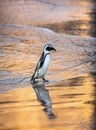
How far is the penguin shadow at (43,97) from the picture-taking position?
8.16 meters

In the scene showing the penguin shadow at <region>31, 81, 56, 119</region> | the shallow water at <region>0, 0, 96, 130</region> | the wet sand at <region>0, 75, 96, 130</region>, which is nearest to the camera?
the wet sand at <region>0, 75, 96, 130</region>

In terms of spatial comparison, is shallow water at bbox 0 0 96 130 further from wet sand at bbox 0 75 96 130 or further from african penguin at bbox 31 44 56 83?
african penguin at bbox 31 44 56 83

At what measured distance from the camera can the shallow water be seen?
7.85 metres

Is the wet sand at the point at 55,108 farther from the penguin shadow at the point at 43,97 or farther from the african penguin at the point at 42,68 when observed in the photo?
the african penguin at the point at 42,68

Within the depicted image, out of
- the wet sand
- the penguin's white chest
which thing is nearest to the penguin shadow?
the wet sand

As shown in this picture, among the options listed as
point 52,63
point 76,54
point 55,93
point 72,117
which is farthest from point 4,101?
point 76,54

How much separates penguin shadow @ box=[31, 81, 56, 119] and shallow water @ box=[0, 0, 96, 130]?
63 mm

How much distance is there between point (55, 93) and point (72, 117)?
1.58 metres

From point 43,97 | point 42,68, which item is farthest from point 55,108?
point 42,68

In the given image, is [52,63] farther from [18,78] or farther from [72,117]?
[72,117]

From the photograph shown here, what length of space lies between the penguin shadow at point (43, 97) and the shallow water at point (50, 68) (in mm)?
63

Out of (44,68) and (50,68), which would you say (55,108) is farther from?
(50,68)

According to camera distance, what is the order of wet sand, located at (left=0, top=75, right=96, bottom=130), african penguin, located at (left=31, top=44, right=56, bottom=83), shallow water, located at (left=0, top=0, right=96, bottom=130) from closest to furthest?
wet sand, located at (left=0, top=75, right=96, bottom=130) → shallow water, located at (left=0, top=0, right=96, bottom=130) → african penguin, located at (left=31, top=44, right=56, bottom=83)

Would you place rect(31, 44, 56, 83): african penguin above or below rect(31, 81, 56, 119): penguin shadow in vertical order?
below
